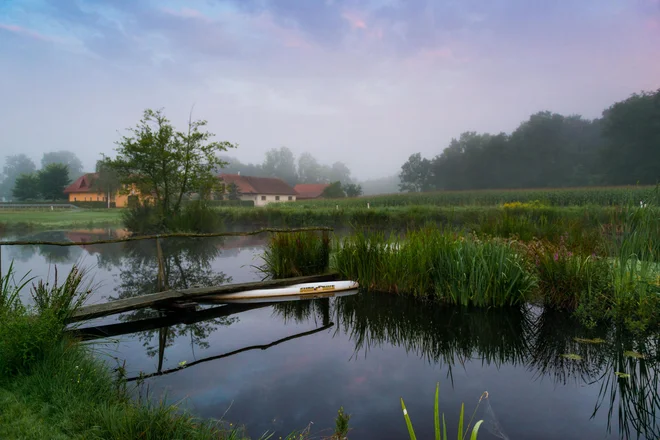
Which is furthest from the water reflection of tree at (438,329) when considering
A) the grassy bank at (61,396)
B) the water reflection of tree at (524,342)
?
the grassy bank at (61,396)

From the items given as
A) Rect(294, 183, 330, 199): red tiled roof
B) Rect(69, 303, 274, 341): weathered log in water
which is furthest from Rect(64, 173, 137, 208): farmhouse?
Rect(69, 303, 274, 341): weathered log in water

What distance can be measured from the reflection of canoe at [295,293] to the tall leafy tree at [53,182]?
47.3 metres

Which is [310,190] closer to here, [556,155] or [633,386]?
[556,155]

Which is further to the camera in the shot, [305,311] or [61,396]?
[305,311]

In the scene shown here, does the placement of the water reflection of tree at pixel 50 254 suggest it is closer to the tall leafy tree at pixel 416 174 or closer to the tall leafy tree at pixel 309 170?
the tall leafy tree at pixel 416 174

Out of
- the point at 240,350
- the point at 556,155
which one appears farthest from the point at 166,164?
the point at 556,155

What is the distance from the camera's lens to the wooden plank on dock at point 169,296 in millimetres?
5043

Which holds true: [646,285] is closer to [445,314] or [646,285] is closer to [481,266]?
[481,266]

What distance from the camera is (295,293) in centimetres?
708

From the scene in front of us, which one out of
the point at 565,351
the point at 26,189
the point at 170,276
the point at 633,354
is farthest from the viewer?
the point at 26,189

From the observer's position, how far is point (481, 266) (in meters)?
6.17

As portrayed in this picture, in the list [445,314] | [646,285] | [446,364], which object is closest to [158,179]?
[445,314]

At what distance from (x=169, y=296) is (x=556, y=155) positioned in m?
51.6

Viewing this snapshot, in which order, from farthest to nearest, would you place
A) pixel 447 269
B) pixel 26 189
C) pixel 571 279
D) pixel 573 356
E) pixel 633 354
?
1. pixel 26 189
2. pixel 447 269
3. pixel 571 279
4. pixel 573 356
5. pixel 633 354
